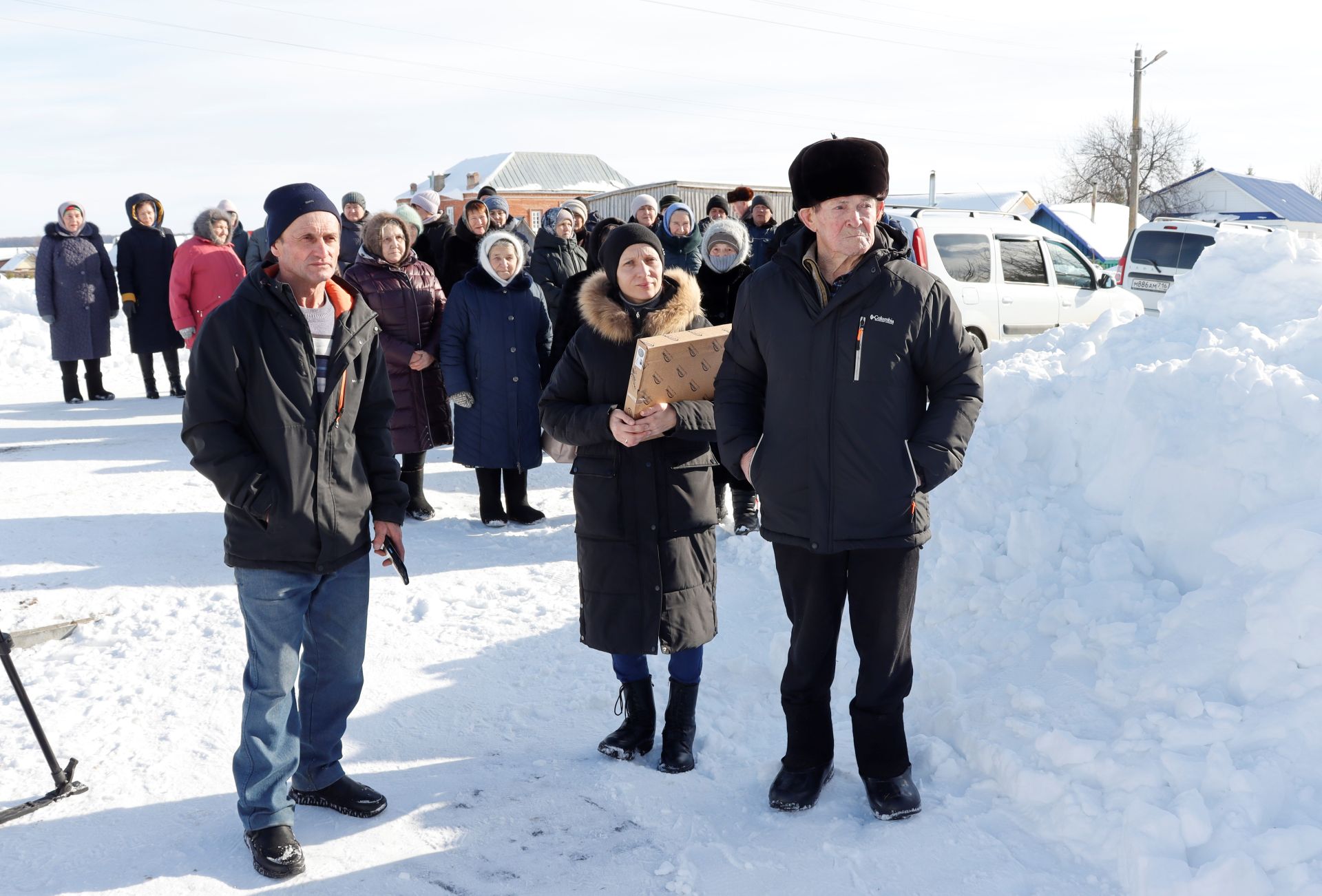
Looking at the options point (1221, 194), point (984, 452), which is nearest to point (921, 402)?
point (984, 452)

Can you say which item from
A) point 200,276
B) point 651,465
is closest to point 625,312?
point 651,465

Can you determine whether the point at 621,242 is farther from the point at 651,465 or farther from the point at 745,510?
the point at 745,510

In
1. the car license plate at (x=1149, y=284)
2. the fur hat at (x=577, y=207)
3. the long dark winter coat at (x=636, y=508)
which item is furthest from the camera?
the car license plate at (x=1149, y=284)

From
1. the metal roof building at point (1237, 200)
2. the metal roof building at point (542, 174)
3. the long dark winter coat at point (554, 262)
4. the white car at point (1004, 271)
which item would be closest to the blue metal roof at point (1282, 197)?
the metal roof building at point (1237, 200)

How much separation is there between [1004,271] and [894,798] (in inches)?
345

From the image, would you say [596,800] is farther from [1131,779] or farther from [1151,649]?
[1151,649]

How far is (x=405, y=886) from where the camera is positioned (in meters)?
2.88

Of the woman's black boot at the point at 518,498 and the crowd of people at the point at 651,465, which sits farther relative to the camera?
the woman's black boot at the point at 518,498

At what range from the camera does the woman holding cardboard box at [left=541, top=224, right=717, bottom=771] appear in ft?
11.3

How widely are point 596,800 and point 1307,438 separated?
3047 millimetres

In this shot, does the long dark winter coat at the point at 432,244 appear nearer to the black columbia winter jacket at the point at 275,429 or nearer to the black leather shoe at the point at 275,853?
the black columbia winter jacket at the point at 275,429

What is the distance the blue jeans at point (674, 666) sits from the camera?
3.55 meters

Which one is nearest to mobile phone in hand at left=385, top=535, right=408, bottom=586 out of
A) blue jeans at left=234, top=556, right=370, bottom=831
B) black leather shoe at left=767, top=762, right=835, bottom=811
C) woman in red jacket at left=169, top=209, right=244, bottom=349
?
blue jeans at left=234, top=556, right=370, bottom=831

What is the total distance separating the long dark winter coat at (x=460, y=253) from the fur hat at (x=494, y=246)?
2.07 metres
